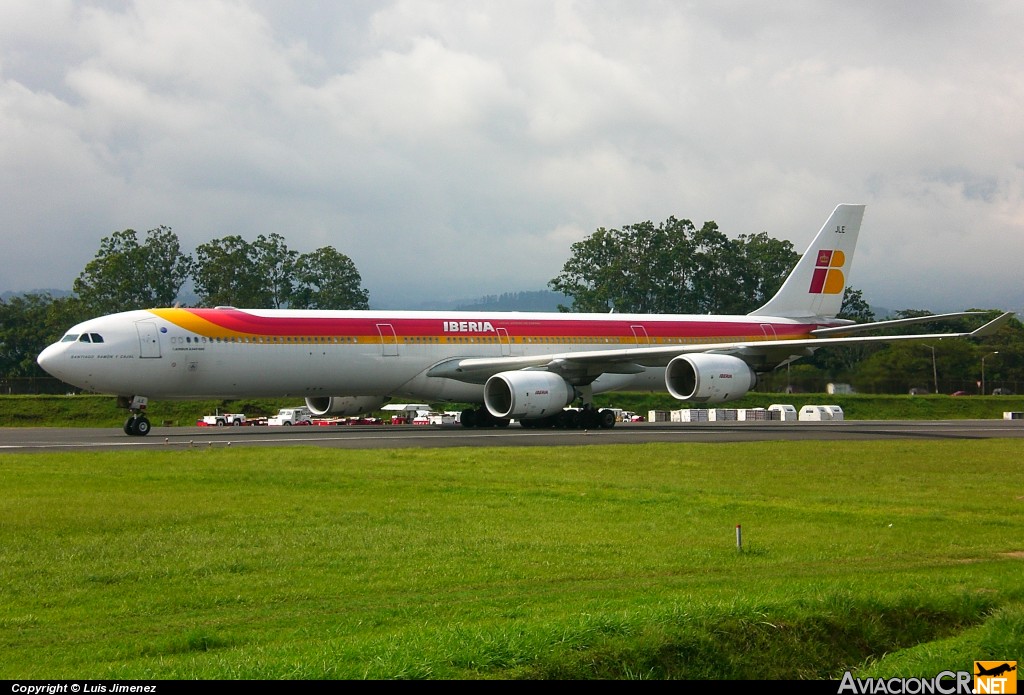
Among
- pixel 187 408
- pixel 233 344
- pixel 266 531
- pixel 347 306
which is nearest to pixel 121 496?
pixel 266 531

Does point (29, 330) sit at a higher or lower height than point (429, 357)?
higher

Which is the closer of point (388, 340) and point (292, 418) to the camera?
point (388, 340)

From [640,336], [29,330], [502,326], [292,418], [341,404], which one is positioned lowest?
[292,418]

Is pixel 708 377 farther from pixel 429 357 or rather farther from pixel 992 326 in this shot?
pixel 429 357

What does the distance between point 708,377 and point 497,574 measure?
24.3m

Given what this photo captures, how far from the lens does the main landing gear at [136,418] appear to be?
31.3 meters

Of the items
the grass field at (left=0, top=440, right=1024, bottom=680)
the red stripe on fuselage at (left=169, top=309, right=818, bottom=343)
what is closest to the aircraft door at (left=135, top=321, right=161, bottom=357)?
the red stripe on fuselage at (left=169, top=309, right=818, bottom=343)

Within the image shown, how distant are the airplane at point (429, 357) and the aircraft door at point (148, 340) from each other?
0.03m

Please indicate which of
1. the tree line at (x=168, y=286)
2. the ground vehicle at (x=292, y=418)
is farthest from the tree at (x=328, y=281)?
the ground vehicle at (x=292, y=418)

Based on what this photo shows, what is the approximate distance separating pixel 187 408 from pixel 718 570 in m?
47.3

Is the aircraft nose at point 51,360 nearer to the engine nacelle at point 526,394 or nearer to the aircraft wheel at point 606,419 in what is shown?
the engine nacelle at point 526,394

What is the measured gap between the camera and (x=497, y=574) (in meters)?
10.4

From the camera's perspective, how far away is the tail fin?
45.0m

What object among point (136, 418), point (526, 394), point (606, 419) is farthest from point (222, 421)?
point (526, 394)
